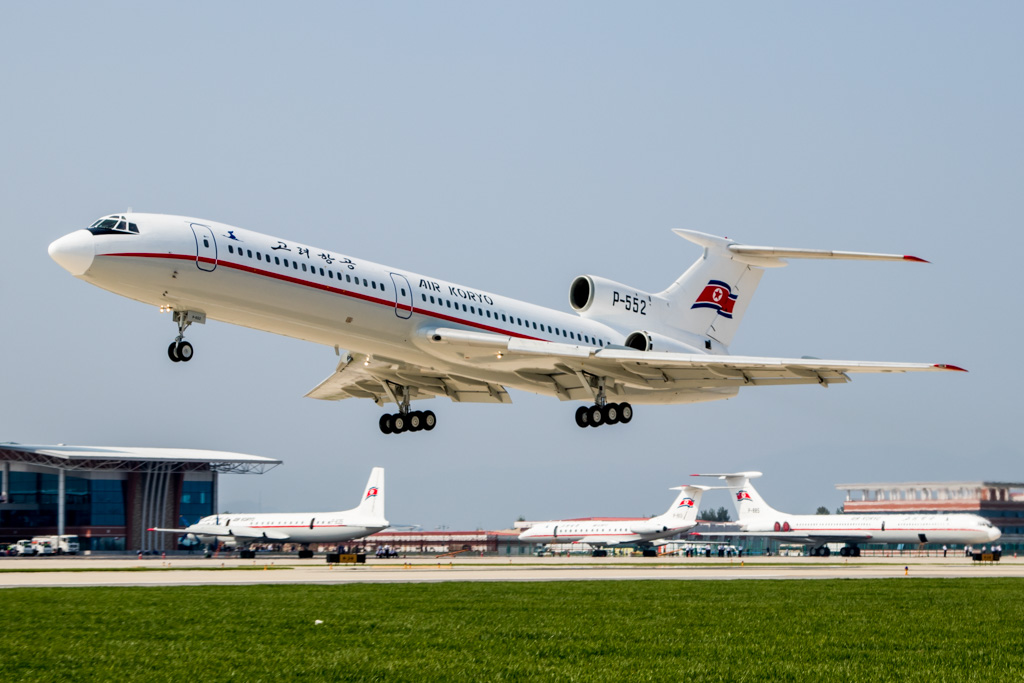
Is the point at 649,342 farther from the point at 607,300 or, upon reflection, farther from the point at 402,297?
the point at 402,297

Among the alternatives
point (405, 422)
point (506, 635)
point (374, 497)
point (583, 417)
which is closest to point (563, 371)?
point (583, 417)

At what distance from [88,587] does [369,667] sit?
20.5 meters

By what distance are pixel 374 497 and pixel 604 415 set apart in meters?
48.2

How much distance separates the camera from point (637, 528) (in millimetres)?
85875

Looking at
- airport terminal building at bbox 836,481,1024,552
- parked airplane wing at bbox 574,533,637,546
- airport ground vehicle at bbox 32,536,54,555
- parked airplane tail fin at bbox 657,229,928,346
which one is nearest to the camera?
parked airplane tail fin at bbox 657,229,928,346

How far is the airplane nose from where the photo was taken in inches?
883

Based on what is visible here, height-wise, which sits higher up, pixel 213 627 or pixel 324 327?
pixel 324 327

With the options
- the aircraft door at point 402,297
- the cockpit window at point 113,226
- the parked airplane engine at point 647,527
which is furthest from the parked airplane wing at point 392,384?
the parked airplane engine at point 647,527

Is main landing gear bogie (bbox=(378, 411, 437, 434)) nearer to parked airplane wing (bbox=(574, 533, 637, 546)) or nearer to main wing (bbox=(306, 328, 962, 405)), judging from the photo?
main wing (bbox=(306, 328, 962, 405))

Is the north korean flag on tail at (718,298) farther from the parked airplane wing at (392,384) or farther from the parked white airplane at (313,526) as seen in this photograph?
the parked white airplane at (313,526)

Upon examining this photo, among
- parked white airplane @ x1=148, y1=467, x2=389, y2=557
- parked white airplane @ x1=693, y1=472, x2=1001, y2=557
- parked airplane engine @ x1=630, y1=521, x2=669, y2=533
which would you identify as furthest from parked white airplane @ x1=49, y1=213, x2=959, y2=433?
parked white airplane @ x1=693, y1=472, x2=1001, y2=557

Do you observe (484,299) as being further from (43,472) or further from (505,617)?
(43,472)

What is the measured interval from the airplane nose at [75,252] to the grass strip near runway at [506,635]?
684cm

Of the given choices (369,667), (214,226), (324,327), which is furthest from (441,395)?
(369,667)
